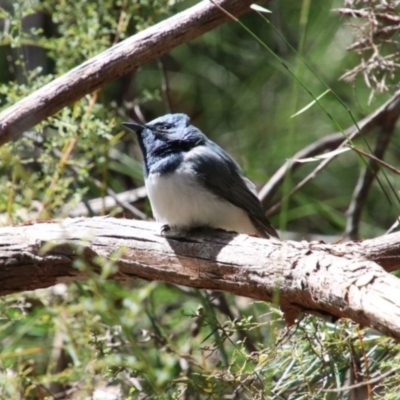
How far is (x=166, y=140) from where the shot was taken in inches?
121

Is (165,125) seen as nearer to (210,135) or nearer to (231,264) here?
(231,264)

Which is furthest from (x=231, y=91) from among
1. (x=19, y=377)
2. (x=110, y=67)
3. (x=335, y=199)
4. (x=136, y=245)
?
(x=19, y=377)

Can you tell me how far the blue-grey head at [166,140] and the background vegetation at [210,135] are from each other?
0.19m

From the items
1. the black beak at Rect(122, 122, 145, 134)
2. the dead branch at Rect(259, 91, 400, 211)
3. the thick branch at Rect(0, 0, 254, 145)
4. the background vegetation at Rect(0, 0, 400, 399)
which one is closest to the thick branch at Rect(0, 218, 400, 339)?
the background vegetation at Rect(0, 0, 400, 399)

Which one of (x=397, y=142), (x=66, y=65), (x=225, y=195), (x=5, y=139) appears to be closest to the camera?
(x=5, y=139)

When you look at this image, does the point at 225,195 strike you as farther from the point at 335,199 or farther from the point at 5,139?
the point at 335,199

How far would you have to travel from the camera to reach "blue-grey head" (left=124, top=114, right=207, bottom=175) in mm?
3023

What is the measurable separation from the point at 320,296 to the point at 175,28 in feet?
3.69

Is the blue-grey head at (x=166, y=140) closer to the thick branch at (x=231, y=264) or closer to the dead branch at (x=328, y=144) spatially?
the thick branch at (x=231, y=264)

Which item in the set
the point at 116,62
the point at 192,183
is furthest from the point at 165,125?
the point at 116,62

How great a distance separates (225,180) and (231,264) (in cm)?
78

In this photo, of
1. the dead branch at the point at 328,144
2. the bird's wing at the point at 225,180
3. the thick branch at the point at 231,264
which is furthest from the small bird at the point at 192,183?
the dead branch at the point at 328,144

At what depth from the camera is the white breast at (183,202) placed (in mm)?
2865

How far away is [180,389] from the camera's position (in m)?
2.55
